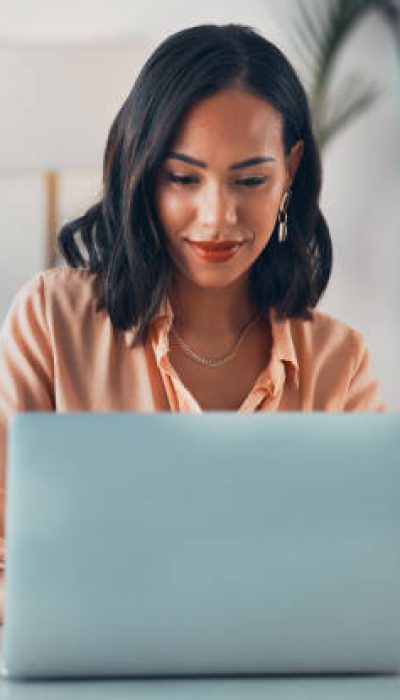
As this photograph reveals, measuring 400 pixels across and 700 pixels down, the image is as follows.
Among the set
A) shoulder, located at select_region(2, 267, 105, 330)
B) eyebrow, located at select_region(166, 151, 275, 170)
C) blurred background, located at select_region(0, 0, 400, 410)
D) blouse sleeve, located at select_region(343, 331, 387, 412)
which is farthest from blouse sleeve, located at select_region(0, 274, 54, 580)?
blurred background, located at select_region(0, 0, 400, 410)

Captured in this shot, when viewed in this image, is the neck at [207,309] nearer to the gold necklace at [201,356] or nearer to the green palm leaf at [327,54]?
the gold necklace at [201,356]

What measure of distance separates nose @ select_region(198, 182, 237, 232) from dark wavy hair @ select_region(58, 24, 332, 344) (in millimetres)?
72

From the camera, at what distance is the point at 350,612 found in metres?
1.13

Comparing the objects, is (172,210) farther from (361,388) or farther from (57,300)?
(361,388)

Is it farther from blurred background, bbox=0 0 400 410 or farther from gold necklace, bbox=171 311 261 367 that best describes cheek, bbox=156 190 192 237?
blurred background, bbox=0 0 400 410

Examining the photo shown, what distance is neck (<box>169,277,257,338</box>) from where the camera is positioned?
6.44 feet

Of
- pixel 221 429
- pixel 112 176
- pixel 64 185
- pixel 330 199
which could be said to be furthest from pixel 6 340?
pixel 330 199

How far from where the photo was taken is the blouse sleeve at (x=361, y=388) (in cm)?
198

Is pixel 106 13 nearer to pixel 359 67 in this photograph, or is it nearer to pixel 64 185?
pixel 64 185

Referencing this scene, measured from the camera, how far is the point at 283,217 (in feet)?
6.47

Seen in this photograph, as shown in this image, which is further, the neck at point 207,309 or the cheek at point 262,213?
the neck at point 207,309

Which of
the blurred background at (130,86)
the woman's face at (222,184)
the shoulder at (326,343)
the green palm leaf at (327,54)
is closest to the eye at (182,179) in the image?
the woman's face at (222,184)

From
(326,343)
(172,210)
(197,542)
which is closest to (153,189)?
(172,210)

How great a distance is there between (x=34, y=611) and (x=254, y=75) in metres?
0.92
